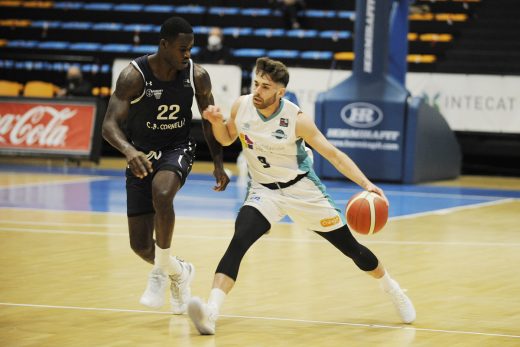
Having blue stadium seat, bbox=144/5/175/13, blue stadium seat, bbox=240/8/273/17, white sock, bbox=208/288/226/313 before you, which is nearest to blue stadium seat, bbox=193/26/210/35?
blue stadium seat, bbox=240/8/273/17

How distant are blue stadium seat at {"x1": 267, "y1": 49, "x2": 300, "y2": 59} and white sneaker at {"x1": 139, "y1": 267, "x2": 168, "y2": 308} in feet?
51.1

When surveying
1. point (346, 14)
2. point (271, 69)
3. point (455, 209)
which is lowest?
point (455, 209)

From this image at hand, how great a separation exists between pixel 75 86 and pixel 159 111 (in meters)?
13.8

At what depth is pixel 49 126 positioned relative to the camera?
19.6 m

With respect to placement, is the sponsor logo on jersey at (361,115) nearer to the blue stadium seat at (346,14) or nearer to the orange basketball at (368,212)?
the blue stadium seat at (346,14)

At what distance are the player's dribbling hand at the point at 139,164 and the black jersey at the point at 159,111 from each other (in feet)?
1.93

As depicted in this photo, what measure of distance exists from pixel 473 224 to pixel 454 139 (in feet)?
21.5

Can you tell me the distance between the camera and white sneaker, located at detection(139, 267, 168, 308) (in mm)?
7043

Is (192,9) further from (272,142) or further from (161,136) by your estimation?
(272,142)

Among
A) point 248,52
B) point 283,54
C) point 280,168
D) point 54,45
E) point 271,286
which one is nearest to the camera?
point 280,168

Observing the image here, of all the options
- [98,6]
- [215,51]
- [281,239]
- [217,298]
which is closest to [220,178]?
[217,298]

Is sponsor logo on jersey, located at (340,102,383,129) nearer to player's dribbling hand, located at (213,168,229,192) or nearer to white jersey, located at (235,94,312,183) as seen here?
player's dribbling hand, located at (213,168,229,192)

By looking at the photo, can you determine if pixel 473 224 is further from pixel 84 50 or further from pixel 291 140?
pixel 84 50

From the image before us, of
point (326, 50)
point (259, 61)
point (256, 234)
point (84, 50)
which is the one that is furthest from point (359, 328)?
point (84, 50)
